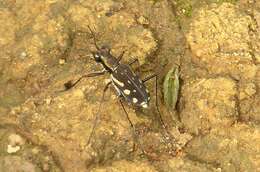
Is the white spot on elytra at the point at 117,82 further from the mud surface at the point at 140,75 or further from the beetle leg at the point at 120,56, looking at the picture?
the beetle leg at the point at 120,56

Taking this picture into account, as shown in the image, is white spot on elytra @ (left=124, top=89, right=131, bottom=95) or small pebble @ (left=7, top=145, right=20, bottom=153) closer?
small pebble @ (left=7, top=145, right=20, bottom=153)

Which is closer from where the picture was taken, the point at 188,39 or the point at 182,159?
the point at 182,159

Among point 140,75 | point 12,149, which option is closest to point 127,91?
point 140,75

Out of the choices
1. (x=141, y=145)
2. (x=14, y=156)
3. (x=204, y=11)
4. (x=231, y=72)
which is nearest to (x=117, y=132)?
(x=141, y=145)

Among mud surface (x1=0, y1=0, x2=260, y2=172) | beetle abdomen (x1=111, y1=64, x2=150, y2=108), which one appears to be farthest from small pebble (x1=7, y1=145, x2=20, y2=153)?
beetle abdomen (x1=111, y1=64, x2=150, y2=108)

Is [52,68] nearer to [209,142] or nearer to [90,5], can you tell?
[90,5]

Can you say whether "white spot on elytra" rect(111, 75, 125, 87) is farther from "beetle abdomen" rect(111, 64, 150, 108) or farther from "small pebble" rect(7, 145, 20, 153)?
"small pebble" rect(7, 145, 20, 153)
